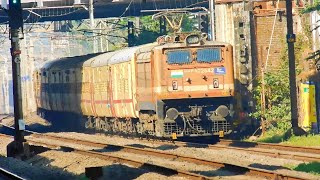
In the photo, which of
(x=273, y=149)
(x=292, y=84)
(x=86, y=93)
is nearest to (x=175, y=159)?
(x=273, y=149)

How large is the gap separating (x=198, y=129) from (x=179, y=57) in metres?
2.40

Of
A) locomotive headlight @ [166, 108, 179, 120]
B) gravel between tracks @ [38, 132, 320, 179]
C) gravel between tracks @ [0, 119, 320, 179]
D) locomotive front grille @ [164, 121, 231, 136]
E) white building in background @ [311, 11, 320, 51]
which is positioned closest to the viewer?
gravel between tracks @ [0, 119, 320, 179]

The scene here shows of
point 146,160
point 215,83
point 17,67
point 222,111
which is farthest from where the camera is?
point 215,83

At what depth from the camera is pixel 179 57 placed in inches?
1069

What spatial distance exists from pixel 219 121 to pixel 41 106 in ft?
83.0

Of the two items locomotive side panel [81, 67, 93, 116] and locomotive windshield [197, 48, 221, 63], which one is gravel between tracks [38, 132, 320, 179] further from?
locomotive side panel [81, 67, 93, 116]

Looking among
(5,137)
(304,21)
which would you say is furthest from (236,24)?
(5,137)

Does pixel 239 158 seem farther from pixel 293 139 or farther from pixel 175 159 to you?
pixel 293 139

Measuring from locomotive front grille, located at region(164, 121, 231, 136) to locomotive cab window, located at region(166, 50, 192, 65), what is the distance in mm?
1982

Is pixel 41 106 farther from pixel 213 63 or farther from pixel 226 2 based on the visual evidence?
pixel 213 63

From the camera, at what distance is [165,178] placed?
17000 mm

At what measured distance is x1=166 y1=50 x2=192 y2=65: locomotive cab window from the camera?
27047 mm

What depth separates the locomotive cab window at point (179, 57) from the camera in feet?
88.7

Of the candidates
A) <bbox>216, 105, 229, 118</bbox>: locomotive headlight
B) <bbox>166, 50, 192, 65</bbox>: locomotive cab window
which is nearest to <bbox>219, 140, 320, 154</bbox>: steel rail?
<bbox>216, 105, 229, 118</bbox>: locomotive headlight
